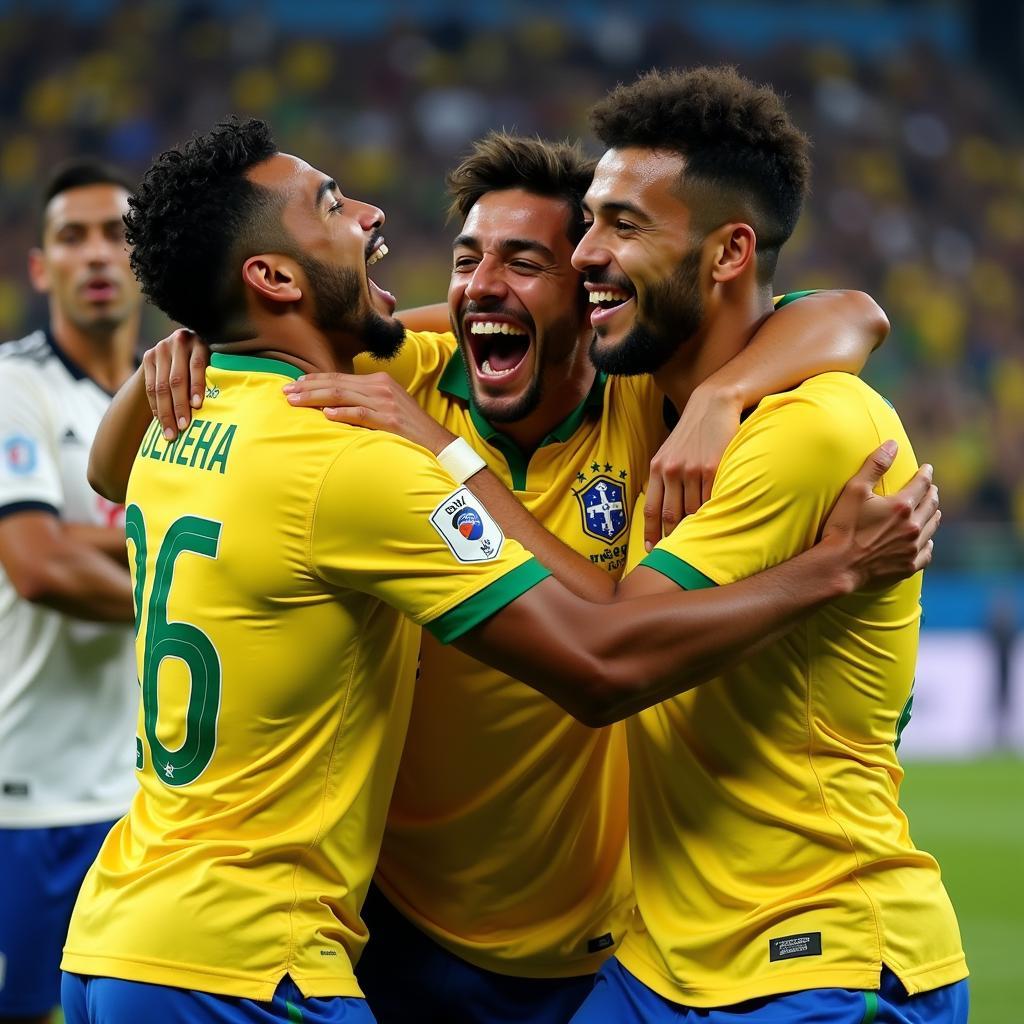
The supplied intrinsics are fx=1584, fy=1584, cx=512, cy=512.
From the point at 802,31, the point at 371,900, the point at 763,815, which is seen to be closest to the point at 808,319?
the point at 763,815

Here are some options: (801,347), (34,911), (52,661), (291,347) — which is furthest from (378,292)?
(34,911)

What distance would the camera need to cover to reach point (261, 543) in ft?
9.39

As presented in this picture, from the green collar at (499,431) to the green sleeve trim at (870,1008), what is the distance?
4.38ft

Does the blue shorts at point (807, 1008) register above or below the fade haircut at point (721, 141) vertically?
below

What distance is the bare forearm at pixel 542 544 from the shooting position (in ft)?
10.0

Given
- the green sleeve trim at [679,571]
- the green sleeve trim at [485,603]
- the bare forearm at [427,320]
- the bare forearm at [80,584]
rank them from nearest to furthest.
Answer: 1. the green sleeve trim at [485,603]
2. the green sleeve trim at [679,571]
3. the bare forearm at [427,320]
4. the bare forearm at [80,584]

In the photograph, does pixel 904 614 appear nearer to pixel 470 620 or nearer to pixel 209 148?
pixel 470 620

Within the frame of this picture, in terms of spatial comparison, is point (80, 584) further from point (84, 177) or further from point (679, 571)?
point (679, 571)

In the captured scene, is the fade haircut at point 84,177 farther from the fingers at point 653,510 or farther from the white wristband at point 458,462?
the fingers at point 653,510

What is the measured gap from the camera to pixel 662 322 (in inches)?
130

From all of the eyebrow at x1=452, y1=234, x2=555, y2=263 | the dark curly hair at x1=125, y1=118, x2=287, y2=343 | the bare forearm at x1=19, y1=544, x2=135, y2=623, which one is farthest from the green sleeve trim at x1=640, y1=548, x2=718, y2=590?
the bare forearm at x1=19, y1=544, x2=135, y2=623

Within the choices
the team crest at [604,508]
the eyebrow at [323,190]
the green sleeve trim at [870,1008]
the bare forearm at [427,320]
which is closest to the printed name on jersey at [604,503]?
the team crest at [604,508]

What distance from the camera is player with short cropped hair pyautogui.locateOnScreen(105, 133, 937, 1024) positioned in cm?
345

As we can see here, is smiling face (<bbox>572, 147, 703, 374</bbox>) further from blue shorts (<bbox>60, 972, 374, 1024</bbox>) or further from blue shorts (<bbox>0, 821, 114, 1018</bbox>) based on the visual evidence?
blue shorts (<bbox>0, 821, 114, 1018</bbox>)
